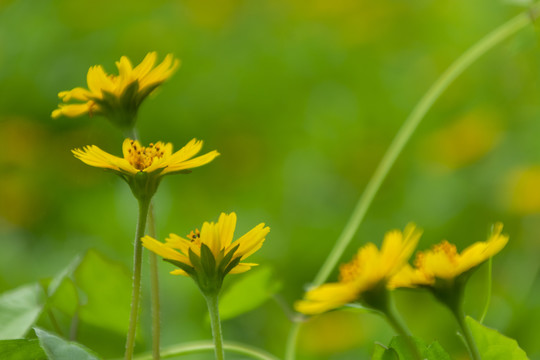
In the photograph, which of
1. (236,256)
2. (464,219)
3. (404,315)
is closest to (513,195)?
(464,219)

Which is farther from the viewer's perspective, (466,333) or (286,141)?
(286,141)

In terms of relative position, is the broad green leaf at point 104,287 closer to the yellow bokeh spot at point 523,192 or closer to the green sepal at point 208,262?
the green sepal at point 208,262

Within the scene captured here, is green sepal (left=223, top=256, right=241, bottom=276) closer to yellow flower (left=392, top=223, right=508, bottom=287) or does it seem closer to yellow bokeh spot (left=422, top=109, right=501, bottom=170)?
yellow flower (left=392, top=223, right=508, bottom=287)

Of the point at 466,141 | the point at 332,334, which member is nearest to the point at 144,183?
the point at 332,334

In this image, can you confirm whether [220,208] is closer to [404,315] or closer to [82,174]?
[82,174]

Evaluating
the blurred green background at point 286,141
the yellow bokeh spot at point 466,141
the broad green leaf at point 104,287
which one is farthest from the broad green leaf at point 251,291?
the yellow bokeh spot at point 466,141

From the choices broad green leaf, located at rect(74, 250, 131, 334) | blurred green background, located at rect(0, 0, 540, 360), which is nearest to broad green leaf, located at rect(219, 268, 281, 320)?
broad green leaf, located at rect(74, 250, 131, 334)

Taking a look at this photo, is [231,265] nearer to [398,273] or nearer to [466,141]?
[398,273]
